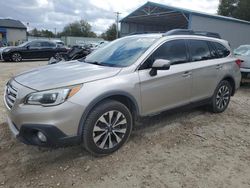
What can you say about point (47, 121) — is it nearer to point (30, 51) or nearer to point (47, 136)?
point (47, 136)

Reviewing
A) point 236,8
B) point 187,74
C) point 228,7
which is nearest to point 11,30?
point 228,7

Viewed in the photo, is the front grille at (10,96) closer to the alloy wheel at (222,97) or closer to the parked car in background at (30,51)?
the alloy wheel at (222,97)

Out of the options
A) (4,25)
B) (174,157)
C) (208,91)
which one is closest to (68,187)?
(174,157)

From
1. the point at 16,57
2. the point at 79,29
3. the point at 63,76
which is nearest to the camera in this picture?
the point at 63,76

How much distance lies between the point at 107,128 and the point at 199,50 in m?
2.54

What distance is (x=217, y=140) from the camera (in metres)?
4.22

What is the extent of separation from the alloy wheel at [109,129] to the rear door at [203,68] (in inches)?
68.5

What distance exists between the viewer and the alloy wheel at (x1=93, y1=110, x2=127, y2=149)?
339 centimetres

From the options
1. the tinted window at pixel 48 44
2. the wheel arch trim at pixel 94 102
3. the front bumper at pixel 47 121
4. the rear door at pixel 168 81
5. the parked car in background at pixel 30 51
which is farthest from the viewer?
the tinted window at pixel 48 44

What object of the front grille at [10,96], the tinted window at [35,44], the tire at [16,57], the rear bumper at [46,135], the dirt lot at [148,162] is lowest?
the dirt lot at [148,162]

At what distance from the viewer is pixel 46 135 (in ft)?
9.76

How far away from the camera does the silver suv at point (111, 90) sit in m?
3.03

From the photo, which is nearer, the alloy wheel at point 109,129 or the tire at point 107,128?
the tire at point 107,128

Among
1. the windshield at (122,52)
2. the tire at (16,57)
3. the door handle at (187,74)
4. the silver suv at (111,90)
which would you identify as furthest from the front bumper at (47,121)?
the tire at (16,57)
